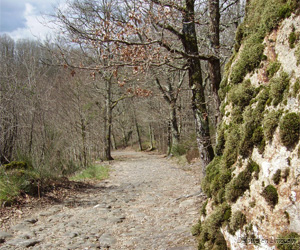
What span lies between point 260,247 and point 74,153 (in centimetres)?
1314

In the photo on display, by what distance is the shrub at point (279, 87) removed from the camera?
87.7 inches

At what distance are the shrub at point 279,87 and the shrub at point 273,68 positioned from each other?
0.14m

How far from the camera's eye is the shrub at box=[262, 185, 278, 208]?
6.47 feet

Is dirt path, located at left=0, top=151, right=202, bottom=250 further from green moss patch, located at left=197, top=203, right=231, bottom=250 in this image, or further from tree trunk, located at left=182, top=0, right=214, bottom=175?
tree trunk, located at left=182, top=0, right=214, bottom=175

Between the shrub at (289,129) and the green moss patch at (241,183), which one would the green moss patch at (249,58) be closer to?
the shrub at (289,129)

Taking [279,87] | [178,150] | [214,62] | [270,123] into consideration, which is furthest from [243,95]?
[178,150]

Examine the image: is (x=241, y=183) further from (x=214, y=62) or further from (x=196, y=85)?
(x=196, y=85)

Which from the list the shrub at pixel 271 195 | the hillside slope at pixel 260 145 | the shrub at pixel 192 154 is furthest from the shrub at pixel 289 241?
the shrub at pixel 192 154

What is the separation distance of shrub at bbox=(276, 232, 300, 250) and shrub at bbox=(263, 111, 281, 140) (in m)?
0.76

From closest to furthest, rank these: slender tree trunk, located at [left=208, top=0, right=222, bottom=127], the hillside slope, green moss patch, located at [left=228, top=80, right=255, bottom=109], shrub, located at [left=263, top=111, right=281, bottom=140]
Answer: the hillside slope, shrub, located at [left=263, top=111, right=281, bottom=140], green moss patch, located at [left=228, top=80, right=255, bottom=109], slender tree trunk, located at [left=208, top=0, right=222, bottom=127]

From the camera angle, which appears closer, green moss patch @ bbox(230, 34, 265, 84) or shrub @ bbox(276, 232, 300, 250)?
shrub @ bbox(276, 232, 300, 250)

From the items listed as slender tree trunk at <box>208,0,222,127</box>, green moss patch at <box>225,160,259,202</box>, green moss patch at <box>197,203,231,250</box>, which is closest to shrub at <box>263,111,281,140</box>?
green moss patch at <box>225,160,259,202</box>

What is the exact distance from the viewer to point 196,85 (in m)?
5.68

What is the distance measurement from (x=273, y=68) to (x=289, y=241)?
149 centimetres
